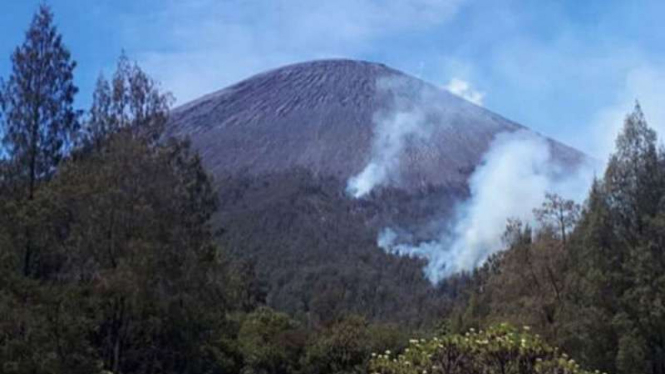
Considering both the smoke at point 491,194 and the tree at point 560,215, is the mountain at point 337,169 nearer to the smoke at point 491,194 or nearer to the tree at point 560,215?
the smoke at point 491,194

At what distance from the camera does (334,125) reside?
93688mm

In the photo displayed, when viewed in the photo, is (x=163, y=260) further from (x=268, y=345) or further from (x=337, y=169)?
(x=337, y=169)

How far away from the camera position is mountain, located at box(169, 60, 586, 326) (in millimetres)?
69438

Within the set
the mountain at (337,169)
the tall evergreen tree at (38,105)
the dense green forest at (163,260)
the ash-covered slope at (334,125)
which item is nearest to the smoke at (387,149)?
the mountain at (337,169)

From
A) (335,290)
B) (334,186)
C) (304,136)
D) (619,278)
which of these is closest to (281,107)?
(304,136)

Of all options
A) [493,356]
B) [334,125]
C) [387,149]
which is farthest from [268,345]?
[334,125]

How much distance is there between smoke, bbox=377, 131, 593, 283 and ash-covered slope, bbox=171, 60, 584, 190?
1.72 meters

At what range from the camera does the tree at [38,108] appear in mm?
19828

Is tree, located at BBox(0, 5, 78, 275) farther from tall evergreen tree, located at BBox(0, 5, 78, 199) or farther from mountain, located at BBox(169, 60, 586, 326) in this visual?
mountain, located at BBox(169, 60, 586, 326)

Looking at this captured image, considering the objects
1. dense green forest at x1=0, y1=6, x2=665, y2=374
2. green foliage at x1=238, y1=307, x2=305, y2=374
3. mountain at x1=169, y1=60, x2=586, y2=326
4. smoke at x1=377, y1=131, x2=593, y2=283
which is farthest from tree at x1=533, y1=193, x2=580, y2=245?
smoke at x1=377, y1=131, x2=593, y2=283

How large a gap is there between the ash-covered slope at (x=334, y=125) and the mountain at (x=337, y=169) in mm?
142

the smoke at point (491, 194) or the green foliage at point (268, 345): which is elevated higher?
the smoke at point (491, 194)

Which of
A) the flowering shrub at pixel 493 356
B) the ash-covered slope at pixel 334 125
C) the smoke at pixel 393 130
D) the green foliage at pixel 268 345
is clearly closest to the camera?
the flowering shrub at pixel 493 356

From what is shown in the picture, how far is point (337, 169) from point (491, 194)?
55.2 ft
